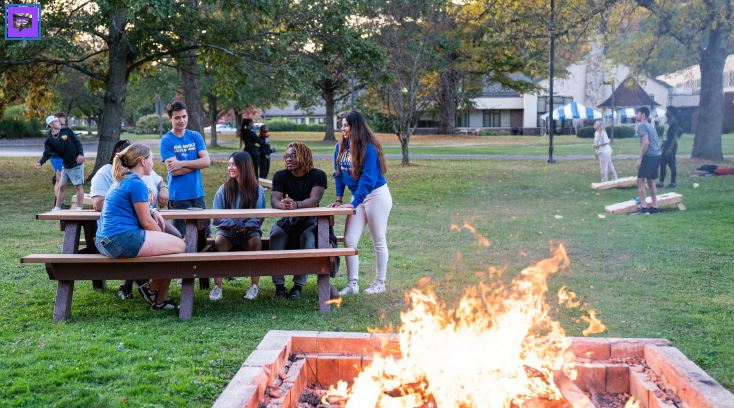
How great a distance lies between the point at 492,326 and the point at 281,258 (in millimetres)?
2489

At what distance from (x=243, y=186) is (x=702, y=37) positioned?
22.2 m

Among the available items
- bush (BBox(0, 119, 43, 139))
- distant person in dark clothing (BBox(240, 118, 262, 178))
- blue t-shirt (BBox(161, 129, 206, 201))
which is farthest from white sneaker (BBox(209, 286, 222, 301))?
Result: bush (BBox(0, 119, 43, 139))

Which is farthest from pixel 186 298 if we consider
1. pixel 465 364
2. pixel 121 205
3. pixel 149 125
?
pixel 149 125

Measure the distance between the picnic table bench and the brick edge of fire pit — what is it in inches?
62.9

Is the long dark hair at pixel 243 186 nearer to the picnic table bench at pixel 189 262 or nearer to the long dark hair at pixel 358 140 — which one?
the picnic table bench at pixel 189 262

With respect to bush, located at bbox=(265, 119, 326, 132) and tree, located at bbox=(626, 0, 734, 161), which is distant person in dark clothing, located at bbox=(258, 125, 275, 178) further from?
bush, located at bbox=(265, 119, 326, 132)

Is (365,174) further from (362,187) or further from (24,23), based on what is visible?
(24,23)

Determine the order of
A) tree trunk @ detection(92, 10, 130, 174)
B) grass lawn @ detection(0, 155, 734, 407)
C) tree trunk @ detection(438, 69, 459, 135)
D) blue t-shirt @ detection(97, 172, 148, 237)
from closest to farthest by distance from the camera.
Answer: grass lawn @ detection(0, 155, 734, 407)
blue t-shirt @ detection(97, 172, 148, 237)
tree trunk @ detection(92, 10, 130, 174)
tree trunk @ detection(438, 69, 459, 135)

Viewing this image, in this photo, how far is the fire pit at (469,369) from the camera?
396 centimetres

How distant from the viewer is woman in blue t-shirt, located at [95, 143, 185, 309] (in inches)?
237

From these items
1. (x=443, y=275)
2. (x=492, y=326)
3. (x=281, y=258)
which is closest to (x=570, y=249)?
(x=443, y=275)

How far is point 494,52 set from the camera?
43875 mm

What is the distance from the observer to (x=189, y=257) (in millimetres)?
6285

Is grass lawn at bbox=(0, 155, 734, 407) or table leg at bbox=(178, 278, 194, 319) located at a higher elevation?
table leg at bbox=(178, 278, 194, 319)
